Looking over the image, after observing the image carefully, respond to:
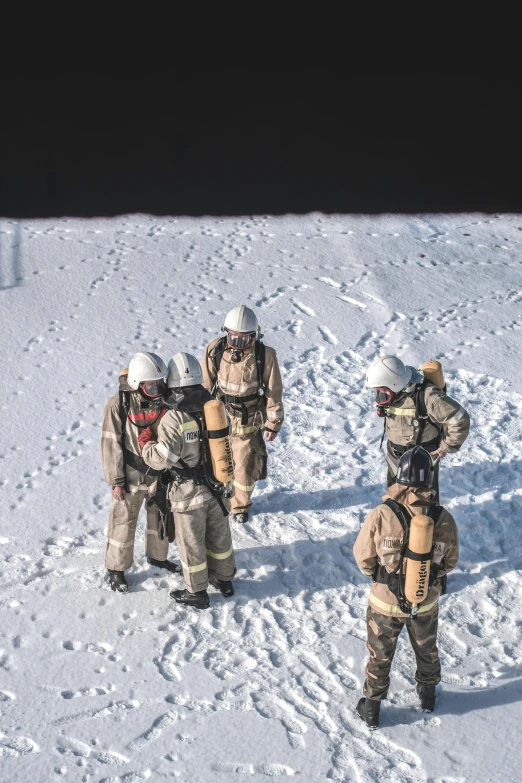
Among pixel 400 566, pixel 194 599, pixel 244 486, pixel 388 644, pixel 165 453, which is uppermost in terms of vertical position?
pixel 165 453

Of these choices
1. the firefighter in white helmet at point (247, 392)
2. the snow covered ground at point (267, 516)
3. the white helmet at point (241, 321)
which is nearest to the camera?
the snow covered ground at point (267, 516)

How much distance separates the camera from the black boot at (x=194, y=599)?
5883 mm

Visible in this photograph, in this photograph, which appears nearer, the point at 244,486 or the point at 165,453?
the point at 165,453

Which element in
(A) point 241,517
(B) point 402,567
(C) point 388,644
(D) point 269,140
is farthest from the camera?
(D) point 269,140

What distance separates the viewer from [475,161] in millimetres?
14445

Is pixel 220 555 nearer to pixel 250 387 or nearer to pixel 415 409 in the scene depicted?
pixel 250 387

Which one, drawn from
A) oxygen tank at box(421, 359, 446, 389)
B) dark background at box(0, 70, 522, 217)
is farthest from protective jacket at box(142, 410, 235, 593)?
dark background at box(0, 70, 522, 217)

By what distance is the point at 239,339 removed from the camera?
644 centimetres

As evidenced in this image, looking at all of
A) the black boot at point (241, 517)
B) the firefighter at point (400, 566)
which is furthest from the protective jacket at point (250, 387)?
the firefighter at point (400, 566)

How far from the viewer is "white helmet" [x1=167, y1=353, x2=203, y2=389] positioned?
5492 millimetres

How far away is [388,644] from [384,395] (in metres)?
1.80

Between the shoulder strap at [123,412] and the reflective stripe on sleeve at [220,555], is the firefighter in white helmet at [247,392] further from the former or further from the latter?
the shoulder strap at [123,412]

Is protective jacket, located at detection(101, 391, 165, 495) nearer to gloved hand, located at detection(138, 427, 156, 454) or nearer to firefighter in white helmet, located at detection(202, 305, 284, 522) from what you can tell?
gloved hand, located at detection(138, 427, 156, 454)

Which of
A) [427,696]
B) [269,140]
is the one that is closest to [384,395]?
[427,696]
